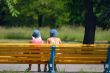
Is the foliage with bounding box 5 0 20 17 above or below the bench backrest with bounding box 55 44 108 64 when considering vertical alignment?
above

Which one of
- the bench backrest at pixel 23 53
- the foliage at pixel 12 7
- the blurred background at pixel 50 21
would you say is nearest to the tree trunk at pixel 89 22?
the blurred background at pixel 50 21

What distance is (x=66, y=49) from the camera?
13766 millimetres

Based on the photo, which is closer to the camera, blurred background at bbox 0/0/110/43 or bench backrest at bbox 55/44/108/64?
bench backrest at bbox 55/44/108/64

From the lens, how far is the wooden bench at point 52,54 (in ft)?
44.7

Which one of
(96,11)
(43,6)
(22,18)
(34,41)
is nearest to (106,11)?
(96,11)

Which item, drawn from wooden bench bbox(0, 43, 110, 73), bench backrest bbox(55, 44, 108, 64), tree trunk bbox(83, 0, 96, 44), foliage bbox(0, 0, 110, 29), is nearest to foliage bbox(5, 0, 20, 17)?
wooden bench bbox(0, 43, 110, 73)

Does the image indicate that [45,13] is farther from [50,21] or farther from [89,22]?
[89,22]

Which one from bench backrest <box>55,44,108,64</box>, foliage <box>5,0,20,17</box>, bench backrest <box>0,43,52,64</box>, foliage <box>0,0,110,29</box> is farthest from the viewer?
foliage <box>0,0,110,29</box>

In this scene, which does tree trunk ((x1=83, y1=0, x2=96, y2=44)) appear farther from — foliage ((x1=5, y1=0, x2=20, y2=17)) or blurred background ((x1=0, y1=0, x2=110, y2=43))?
foliage ((x1=5, y1=0, x2=20, y2=17))

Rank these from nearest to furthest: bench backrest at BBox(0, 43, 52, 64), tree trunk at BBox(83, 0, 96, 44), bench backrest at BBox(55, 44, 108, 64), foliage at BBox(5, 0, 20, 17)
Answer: foliage at BBox(5, 0, 20, 17) < bench backrest at BBox(0, 43, 52, 64) < bench backrest at BBox(55, 44, 108, 64) < tree trunk at BBox(83, 0, 96, 44)

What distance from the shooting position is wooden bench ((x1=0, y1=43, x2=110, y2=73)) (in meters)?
13.6

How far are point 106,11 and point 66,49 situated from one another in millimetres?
18765

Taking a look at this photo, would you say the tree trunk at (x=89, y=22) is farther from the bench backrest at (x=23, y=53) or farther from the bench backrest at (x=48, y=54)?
the bench backrest at (x=23, y=53)

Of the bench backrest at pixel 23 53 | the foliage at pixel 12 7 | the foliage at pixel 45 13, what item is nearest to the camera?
the foliage at pixel 12 7
